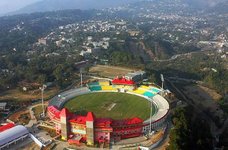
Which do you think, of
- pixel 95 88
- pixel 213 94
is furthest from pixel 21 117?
pixel 213 94

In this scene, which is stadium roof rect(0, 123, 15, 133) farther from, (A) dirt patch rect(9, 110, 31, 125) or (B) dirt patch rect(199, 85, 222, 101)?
(B) dirt patch rect(199, 85, 222, 101)

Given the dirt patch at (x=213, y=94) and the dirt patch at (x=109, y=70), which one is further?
the dirt patch at (x=109, y=70)

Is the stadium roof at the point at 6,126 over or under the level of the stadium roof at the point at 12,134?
over

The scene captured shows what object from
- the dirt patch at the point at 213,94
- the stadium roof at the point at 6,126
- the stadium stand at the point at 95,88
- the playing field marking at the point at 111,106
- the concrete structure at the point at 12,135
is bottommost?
the dirt patch at the point at 213,94

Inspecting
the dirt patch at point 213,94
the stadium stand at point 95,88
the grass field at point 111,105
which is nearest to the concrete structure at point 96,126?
the grass field at point 111,105

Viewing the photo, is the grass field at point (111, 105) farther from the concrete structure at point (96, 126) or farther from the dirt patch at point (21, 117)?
the dirt patch at point (21, 117)

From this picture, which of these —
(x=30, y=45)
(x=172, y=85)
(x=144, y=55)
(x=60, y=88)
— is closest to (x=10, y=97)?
(x=60, y=88)

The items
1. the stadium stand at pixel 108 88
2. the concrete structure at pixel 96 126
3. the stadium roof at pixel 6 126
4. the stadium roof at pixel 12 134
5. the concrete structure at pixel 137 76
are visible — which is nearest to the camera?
the concrete structure at pixel 96 126

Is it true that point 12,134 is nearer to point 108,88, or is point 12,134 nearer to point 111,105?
point 111,105
